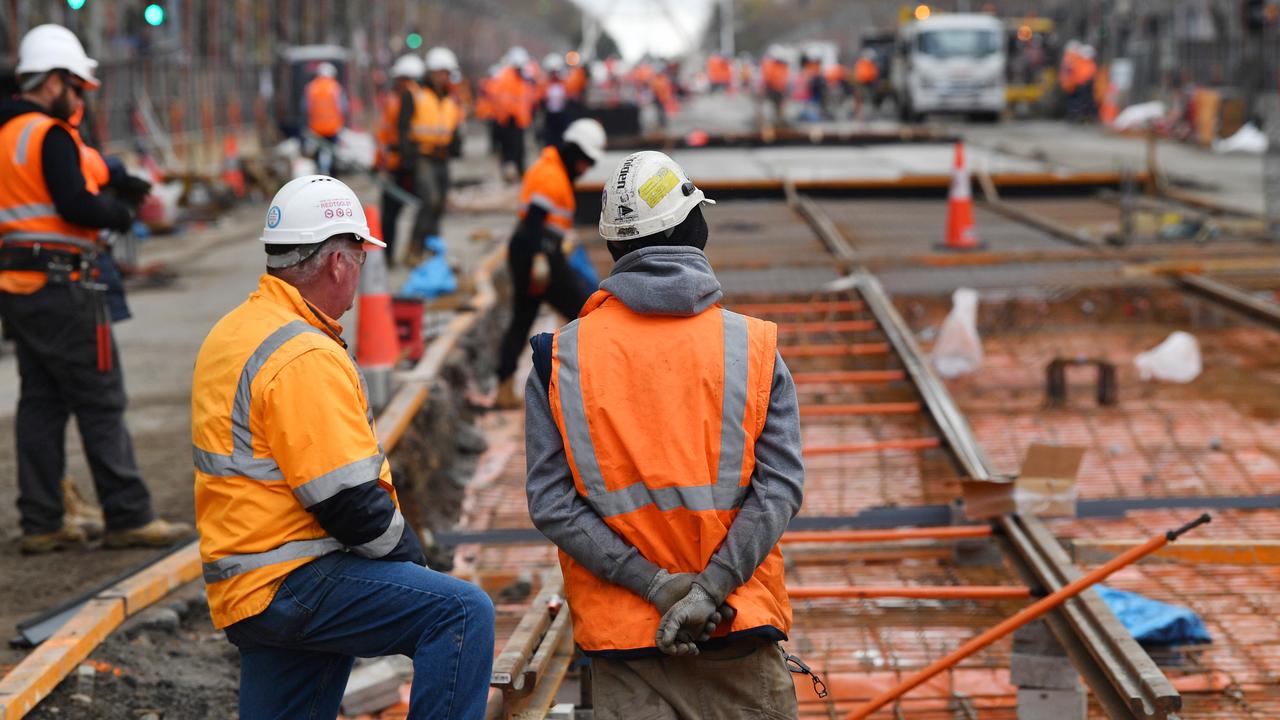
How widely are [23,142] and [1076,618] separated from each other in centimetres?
436

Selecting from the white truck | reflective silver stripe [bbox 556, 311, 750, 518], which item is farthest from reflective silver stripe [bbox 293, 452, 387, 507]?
the white truck

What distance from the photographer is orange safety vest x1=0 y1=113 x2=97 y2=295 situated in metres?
6.03

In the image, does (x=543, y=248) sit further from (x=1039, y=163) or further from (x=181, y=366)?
(x=1039, y=163)

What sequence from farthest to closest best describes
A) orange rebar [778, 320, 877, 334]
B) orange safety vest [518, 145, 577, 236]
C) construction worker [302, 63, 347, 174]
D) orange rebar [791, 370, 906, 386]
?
1. construction worker [302, 63, 347, 174]
2. orange rebar [778, 320, 877, 334]
3. orange rebar [791, 370, 906, 386]
4. orange safety vest [518, 145, 577, 236]

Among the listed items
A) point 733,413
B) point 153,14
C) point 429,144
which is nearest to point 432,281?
point 429,144

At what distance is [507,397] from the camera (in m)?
10.2

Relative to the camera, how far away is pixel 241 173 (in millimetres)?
24641

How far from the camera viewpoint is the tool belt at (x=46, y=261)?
241 inches

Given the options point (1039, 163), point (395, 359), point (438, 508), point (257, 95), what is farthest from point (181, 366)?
point (257, 95)

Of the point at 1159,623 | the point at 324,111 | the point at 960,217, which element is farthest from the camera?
the point at 324,111

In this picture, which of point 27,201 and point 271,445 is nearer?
point 271,445

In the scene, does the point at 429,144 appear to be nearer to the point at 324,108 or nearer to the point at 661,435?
the point at 324,108

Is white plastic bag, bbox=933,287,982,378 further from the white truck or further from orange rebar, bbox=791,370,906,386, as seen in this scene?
the white truck

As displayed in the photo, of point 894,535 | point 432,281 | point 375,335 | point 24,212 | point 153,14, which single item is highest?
point 153,14
